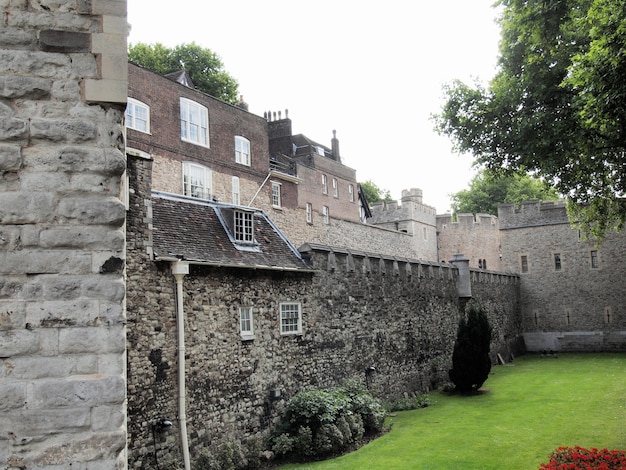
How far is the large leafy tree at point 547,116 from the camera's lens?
13875mm

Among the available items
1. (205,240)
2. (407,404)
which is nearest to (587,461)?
(205,240)

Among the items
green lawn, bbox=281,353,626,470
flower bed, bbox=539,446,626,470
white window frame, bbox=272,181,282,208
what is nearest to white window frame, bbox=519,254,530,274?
green lawn, bbox=281,353,626,470

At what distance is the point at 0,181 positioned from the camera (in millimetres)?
4449

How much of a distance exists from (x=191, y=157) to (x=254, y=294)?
1266 cm

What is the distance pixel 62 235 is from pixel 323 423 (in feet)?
38.4

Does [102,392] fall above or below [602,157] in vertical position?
below

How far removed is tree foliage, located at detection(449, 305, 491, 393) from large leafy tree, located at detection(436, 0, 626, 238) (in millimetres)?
5550

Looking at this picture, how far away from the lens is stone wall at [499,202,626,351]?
36.4 meters

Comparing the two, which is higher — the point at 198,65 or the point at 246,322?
the point at 198,65

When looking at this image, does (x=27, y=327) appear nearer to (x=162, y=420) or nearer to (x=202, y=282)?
(x=162, y=420)

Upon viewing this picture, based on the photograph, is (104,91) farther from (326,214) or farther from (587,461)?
(326,214)

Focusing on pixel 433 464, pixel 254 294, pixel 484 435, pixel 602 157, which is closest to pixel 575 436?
pixel 484 435

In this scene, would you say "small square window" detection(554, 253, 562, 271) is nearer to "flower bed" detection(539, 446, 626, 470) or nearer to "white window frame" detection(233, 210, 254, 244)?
"white window frame" detection(233, 210, 254, 244)

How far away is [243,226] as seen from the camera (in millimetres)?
15906
